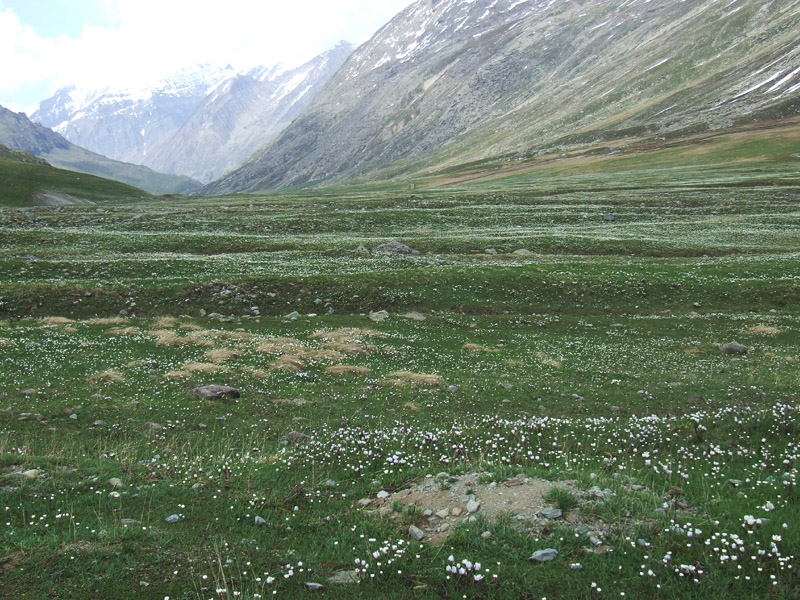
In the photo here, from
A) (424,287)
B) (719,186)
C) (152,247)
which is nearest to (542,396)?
(424,287)

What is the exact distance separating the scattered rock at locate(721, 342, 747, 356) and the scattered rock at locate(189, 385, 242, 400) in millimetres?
22593

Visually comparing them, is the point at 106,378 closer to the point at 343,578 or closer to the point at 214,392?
the point at 214,392

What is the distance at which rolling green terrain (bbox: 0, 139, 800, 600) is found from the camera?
7555 mm

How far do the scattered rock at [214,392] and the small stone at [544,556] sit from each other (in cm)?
1215

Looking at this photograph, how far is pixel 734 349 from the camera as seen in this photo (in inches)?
906

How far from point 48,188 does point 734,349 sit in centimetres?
15057

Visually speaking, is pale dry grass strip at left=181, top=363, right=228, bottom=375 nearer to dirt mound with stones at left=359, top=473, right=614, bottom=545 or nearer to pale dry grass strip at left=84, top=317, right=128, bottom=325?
pale dry grass strip at left=84, top=317, right=128, bottom=325

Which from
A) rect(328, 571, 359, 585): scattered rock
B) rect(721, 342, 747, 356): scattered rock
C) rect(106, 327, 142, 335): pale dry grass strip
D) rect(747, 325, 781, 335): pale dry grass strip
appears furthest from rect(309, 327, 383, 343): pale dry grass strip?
rect(747, 325, 781, 335): pale dry grass strip

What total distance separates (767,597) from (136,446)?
13600 millimetres

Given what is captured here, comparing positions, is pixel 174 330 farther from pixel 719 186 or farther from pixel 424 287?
pixel 719 186

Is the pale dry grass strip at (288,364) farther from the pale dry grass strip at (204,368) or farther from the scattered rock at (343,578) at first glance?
the scattered rock at (343,578)

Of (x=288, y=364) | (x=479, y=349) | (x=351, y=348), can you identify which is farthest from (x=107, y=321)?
(x=479, y=349)

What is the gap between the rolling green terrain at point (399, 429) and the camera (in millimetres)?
7555

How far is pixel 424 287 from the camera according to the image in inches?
1351
